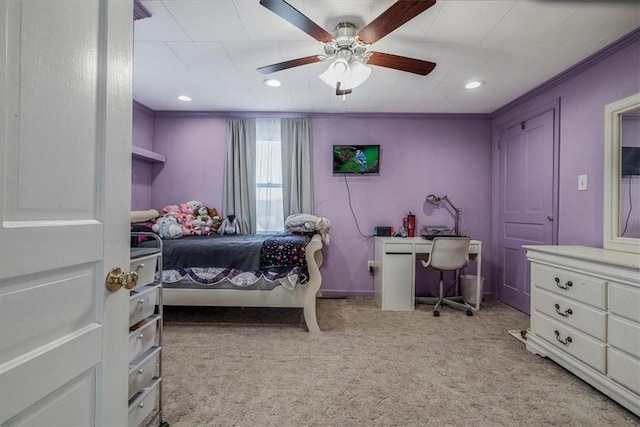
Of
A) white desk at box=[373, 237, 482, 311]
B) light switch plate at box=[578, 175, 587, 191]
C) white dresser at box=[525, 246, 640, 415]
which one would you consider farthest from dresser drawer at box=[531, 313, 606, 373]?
light switch plate at box=[578, 175, 587, 191]

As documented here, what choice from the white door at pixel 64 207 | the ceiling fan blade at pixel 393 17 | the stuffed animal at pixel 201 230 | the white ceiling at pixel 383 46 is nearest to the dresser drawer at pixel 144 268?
the white door at pixel 64 207

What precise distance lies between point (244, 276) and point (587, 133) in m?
3.22

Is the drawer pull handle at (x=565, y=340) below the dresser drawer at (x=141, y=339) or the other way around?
below

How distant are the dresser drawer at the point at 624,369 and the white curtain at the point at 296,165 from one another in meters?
2.86

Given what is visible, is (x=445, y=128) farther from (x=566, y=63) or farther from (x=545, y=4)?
(x=545, y=4)

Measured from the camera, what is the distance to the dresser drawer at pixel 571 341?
1.68 m

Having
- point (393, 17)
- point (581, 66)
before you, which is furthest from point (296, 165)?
point (581, 66)

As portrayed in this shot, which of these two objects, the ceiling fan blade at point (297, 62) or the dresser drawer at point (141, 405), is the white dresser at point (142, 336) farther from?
Answer: the ceiling fan blade at point (297, 62)

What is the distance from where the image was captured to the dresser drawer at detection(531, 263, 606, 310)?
1696 mm

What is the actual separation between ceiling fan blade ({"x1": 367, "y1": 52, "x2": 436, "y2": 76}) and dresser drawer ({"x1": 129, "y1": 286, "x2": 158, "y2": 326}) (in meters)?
1.97

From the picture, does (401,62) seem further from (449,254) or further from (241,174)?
(241,174)

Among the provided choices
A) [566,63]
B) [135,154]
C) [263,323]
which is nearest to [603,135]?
[566,63]

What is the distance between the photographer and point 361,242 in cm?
371

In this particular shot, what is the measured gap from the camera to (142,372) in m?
1.21
